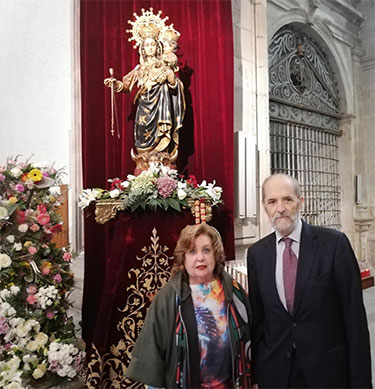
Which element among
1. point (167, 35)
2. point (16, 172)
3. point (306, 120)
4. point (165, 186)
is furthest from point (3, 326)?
point (306, 120)

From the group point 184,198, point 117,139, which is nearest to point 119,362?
point 184,198

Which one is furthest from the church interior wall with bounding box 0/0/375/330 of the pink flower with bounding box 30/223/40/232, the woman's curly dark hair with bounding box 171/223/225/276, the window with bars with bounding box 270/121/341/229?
the woman's curly dark hair with bounding box 171/223/225/276

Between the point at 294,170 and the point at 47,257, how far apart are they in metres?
5.78

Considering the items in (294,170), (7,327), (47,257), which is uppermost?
(294,170)

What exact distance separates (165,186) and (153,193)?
0.12 metres

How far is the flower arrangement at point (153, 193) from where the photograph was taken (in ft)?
11.1

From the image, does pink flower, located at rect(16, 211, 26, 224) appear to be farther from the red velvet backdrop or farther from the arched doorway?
the arched doorway

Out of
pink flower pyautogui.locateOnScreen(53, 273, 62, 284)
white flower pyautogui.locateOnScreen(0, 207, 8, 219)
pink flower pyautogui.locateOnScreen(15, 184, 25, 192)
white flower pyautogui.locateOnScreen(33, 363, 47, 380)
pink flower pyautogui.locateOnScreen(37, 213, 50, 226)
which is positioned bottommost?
white flower pyautogui.locateOnScreen(33, 363, 47, 380)

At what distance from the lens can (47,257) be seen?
10.6ft

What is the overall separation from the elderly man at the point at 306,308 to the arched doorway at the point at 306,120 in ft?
18.2

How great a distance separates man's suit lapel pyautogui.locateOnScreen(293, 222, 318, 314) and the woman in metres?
0.30

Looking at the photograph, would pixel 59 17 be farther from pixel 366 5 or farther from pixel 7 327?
pixel 366 5

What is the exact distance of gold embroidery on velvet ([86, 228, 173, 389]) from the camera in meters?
3.10

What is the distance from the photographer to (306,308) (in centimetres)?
174
